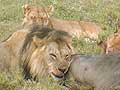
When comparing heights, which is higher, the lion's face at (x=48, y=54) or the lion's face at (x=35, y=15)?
the lion's face at (x=48, y=54)

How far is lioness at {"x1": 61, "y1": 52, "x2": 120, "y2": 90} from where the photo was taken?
17.5 ft

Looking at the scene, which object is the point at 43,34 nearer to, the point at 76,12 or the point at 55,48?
the point at 55,48

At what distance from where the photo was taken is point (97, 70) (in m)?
5.59

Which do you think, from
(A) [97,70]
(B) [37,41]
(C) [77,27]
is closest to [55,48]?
(B) [37,41]

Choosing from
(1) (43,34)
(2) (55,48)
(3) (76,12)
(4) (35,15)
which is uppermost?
(1) (43,34)

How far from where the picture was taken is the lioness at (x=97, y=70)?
5.33 metres

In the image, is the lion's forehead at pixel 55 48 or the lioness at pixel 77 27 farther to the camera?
the lioness at pixel 77 27

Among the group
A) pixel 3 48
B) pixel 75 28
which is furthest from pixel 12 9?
pixel 3 48

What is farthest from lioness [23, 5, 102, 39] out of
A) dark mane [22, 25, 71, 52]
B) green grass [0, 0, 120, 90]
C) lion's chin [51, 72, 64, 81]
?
lion's chin [51, 72, 64, 81]

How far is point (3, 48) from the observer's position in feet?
19.9

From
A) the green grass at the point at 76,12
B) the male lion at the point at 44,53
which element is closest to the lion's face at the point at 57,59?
the male lion at the point at 44,53

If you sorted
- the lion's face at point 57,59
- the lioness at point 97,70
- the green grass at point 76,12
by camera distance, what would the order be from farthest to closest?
the green grass at point 76,12 < the lion's face at point 57,59 < the lioness at point 97,70

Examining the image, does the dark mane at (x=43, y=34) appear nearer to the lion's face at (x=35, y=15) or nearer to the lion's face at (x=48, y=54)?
the lion's face at (x=48, y=54)

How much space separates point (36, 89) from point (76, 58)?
70cm
